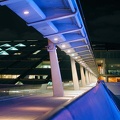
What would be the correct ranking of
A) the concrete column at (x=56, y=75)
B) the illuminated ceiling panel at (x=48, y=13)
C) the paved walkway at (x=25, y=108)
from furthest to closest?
the concrete column at (x=56, y=75) < the illuminated ceiling panel at (x=48, y=13) < the paved walkway at (x=25, y=108)

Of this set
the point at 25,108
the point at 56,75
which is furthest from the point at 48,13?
the point at 56,75

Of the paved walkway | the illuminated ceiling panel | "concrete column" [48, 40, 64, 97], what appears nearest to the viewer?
the paved walkway

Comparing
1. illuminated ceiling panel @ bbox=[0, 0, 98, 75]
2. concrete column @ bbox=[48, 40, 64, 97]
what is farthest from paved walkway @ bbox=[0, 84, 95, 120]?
concrete column @ bbox=[48, 40, 64, 97]

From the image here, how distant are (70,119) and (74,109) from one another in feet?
1.23

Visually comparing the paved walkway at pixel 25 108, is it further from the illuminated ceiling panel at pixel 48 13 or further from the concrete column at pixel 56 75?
the concrete column at pixel 56 75

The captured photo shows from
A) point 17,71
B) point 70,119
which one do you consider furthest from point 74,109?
point 17,71

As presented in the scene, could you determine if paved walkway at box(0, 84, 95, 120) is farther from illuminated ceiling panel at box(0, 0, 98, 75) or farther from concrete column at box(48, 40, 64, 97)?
concrete column at box(48, 40, 64, 97)

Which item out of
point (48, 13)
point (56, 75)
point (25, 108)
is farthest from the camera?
point (56, 75)

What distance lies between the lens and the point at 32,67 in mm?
75812

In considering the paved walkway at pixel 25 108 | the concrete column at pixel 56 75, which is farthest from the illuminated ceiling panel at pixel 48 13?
the concrete column at pixel 56 75

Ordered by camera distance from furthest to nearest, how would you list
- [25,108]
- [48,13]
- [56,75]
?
1. [56,75]
2. [48,13]
3. [25,108]

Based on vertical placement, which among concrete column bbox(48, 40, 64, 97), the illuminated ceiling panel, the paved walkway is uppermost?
the illuminated ceiling panel

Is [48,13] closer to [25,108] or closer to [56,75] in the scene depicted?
[25,108]

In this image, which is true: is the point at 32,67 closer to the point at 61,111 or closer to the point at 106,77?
the point at 106,77
